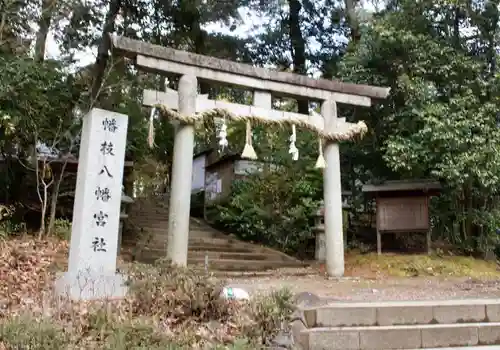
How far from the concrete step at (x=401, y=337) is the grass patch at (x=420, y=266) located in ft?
17.4

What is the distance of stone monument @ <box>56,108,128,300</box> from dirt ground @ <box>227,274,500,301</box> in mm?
2084

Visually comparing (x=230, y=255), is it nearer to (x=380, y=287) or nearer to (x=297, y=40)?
(x=380, y=287)

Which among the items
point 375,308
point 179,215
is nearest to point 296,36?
point 179,215

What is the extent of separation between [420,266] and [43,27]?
11.7 metres

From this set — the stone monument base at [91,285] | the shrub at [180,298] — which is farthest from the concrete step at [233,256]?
the shrub at [180,298]

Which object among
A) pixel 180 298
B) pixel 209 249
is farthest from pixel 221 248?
pixel 180 298

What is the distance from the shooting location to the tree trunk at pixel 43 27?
479 inches

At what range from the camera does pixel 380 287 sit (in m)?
8.62

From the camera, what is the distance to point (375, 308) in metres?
5.28

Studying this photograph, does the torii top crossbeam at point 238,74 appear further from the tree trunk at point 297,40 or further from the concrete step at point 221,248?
the tree trunk at point 297,40

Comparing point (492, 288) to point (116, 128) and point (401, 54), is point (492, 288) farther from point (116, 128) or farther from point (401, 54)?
point (116, 128)

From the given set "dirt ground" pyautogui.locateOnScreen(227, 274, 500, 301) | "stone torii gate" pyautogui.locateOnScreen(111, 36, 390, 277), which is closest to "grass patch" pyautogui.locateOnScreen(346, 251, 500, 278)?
"dirt ground" pyautogui.locateOnScreen(227, 274, 500, 301)

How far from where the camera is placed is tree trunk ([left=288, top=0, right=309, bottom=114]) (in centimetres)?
1714

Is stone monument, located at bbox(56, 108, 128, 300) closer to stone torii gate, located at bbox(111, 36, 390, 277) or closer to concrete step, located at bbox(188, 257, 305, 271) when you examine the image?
stone torii gate, located at bbox(111, 36, 390, 277)
